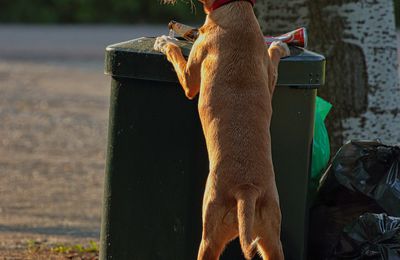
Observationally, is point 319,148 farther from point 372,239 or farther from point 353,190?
point 372,239

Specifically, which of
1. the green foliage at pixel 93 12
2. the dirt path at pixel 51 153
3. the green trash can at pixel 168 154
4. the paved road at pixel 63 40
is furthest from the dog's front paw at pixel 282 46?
the green foliage at pixel 93 12

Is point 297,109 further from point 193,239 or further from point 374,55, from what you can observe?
point 374,55

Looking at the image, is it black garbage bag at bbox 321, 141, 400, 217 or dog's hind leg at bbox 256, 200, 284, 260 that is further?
black garbage bag at bbox 321, 141, 400, 217

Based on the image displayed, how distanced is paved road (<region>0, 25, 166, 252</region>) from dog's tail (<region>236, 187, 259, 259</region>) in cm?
268

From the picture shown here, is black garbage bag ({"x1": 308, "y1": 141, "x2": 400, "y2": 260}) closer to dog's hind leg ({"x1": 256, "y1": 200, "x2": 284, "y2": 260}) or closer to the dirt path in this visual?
dog's hind leg ({"x1": 256, "y1": 200, "x2": 284, "y2": 260})

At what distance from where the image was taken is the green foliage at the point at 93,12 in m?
23.5

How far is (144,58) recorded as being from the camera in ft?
14.6

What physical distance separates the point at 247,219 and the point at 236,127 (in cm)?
38

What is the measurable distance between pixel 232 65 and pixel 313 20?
218 cm

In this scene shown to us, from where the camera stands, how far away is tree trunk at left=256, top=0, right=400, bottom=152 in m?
6.05

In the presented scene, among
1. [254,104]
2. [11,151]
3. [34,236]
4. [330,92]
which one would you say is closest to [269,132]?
[254,104]

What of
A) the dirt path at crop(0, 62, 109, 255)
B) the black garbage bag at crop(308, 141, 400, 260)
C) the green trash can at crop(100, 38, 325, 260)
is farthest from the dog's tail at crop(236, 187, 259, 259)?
the dirt path at crop(0, 62, 109, 255)

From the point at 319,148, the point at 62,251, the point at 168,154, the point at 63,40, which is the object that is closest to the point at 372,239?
the point at 319,148

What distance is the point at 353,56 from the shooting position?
6117mm
